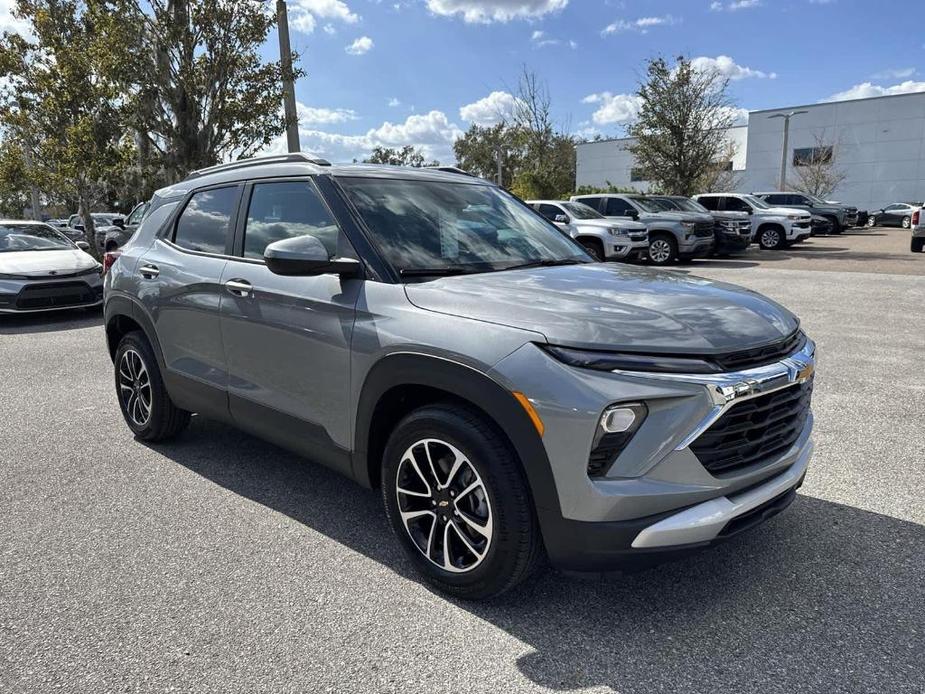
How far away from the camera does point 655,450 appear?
2336 millimetres

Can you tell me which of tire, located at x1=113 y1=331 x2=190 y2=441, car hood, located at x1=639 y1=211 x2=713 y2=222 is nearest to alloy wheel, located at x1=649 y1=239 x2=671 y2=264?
car hood, located at x1=639 y1=211 x2=713 y2=222

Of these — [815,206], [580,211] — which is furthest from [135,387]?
[815,206]

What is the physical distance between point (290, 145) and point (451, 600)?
11827mm

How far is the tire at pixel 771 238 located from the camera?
2341 centimetres

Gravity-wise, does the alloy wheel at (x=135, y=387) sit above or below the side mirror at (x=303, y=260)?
below

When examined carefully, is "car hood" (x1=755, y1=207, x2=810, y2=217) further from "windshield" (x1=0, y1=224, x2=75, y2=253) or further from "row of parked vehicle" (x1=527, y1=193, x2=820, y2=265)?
"windshield" (x1=0, y1=224, x2=75, y2=253)

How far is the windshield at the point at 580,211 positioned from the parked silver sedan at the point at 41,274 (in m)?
11.1

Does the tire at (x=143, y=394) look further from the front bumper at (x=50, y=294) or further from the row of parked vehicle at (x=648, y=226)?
the row of parked vehicle at (x=648, y=226)

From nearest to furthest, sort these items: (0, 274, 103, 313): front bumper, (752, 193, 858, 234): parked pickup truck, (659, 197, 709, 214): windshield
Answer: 1. (0, 274, 103, 313): front bumper
2. (659, 197, 709, 214): windshield
3. (752, 193, 858, 234): parked pickup truck

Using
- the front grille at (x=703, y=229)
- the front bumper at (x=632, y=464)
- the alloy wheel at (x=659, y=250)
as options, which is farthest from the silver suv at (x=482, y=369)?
the front grille at (x=703, y=229)

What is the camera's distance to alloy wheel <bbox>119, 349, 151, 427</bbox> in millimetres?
4711

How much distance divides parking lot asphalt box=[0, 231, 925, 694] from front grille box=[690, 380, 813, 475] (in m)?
0.63

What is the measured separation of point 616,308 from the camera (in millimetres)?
2654

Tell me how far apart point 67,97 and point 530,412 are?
1787 cm
